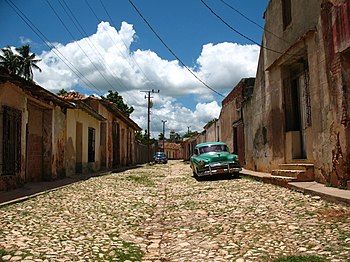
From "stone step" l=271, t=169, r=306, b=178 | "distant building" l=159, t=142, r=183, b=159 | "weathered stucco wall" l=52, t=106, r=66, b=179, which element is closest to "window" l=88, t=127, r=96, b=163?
"weathered stucco wall" l=52, t=106, r=66, b=179

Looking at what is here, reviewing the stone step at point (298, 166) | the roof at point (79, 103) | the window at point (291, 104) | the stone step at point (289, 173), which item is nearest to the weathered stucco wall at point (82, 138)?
the roof at point (79, 103)

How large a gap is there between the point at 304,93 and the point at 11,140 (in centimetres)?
962

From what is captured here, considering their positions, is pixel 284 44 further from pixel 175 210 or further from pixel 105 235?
pixel 105 235

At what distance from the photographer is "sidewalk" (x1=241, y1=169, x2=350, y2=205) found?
735 cm

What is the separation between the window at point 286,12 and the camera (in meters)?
13.1

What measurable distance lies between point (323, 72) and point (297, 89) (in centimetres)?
356

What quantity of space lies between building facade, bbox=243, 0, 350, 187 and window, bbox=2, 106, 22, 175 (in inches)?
336

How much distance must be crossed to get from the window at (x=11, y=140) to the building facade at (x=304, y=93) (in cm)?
852

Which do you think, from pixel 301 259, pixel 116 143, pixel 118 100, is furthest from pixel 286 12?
pixel 118 100

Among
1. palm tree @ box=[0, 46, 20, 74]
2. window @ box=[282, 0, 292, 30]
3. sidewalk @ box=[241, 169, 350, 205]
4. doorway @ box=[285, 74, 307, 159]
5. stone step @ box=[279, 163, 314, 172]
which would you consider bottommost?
sidewalk @ box=[241, 169, 350, 205]

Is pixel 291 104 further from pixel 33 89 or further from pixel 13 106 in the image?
pixel 13 106

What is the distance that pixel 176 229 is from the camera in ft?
20.2

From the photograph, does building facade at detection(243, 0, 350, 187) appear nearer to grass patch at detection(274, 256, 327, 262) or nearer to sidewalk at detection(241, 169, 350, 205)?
sidewalk at detection(241, 169, 350, 205)

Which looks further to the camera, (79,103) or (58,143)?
(79,103)
